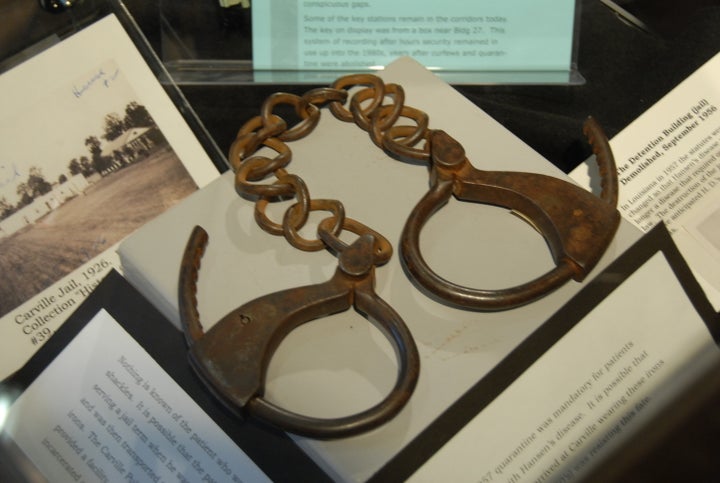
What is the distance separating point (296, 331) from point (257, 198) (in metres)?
0.19

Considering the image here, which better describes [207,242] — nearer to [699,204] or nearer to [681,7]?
[699,204]

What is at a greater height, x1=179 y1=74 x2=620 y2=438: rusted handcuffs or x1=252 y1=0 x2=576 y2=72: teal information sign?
x1=252 y1=0 x2=576 y2=72: teal information sign

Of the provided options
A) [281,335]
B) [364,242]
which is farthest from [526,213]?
[281,335]

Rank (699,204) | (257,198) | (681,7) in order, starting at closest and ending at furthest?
(257,198)
(699,204)
(681,7)

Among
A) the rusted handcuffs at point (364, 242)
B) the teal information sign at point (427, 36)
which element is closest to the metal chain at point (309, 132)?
the rusted handcuffs at point (364, 242)

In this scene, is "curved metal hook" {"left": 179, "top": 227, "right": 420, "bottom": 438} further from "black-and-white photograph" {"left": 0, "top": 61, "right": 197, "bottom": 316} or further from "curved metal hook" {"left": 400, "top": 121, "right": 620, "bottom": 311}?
"black-and-white photograph" {"left": 0, "top": 61, "right": 197, "bottom": 316}

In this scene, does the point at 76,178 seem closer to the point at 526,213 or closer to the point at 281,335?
the point at 281,335

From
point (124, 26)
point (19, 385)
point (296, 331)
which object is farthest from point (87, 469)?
point (124, 26)

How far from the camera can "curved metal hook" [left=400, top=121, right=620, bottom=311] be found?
0.84m

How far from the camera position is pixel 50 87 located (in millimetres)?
1122

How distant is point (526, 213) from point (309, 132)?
0.98 ft

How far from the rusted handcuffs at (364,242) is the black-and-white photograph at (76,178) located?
0.21 meters

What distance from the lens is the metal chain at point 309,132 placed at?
0.90 m

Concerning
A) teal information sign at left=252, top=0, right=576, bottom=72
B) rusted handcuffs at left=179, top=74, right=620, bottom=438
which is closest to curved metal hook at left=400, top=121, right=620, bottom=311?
rusted handcuffs at left=179, top=74, right=620, bottom=438
